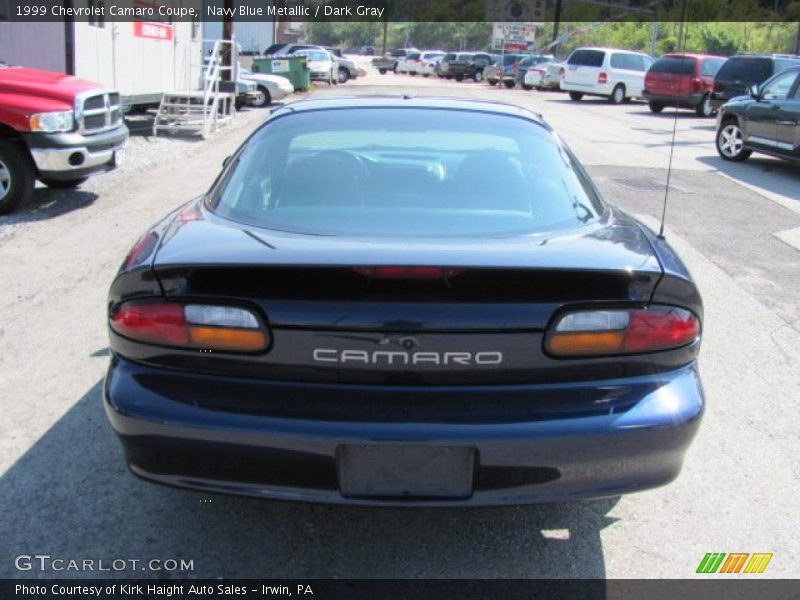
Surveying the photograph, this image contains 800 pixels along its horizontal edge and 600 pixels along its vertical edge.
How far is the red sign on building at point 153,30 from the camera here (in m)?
15.3

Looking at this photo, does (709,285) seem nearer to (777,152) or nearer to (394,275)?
(394,275)

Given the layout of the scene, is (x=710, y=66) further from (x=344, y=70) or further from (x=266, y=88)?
(x=344, y=70)

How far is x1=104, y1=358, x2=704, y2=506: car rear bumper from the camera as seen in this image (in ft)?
8.08

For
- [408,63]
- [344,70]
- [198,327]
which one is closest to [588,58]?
[344,70]

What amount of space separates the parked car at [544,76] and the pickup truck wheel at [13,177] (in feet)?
93.1

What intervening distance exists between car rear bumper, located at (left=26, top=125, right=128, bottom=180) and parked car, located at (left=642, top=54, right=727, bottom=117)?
19054 mm

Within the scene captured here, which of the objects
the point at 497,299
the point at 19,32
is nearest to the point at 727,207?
the point at 497,299

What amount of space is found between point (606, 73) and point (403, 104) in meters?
26.9

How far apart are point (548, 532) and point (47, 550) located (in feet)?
5.87

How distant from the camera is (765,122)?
13172 mm

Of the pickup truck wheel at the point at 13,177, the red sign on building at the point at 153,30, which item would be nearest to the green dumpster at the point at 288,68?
the red sign on building at the point at 153,30

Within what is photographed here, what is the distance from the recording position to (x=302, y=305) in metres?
2.52

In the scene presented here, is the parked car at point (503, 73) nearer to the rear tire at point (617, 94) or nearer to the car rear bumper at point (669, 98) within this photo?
the rear tire at point (617, 94)

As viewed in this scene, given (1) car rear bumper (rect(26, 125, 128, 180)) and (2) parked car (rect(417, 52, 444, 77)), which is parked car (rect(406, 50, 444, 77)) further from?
(1) car rear bumper (rect(26, 125, 128, 180))
